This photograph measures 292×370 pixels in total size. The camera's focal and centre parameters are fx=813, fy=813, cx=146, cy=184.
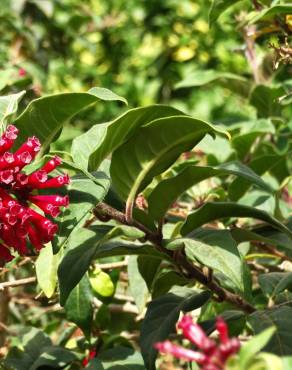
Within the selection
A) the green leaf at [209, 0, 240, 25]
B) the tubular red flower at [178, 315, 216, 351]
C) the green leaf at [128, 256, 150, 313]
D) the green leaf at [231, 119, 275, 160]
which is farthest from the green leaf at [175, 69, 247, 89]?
the tubular red flower at [178, 315, 216, 351]

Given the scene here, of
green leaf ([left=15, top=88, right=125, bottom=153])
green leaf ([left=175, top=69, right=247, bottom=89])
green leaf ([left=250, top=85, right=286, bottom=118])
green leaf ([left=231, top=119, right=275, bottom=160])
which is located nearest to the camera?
green leaf ([left=15, top=88, right=125, bottom=153])

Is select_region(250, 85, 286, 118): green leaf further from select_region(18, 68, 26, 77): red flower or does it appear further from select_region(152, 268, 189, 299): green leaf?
select_region(18, 68, 26, 77): red flower

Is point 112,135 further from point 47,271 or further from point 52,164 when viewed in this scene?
point 47,271

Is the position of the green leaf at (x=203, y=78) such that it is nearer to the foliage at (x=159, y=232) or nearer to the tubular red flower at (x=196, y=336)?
the foliage at (x=159, y=232)

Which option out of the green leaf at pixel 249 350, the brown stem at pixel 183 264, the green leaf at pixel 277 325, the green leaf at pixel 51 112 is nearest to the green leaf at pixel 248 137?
the brown stem at pixel 183 264

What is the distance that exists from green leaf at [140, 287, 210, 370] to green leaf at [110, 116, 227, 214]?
0.23 m

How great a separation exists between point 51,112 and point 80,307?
543mm

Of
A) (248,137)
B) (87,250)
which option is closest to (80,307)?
(87,250)

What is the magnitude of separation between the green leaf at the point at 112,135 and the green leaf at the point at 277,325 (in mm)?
388

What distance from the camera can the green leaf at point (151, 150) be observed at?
1.30 m

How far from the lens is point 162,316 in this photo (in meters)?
1.49

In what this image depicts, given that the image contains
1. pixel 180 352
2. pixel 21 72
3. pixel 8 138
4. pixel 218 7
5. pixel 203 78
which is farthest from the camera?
pixel 21 72

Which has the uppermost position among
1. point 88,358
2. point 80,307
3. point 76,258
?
point 76,258

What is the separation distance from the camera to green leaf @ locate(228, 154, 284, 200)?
1899 mm
